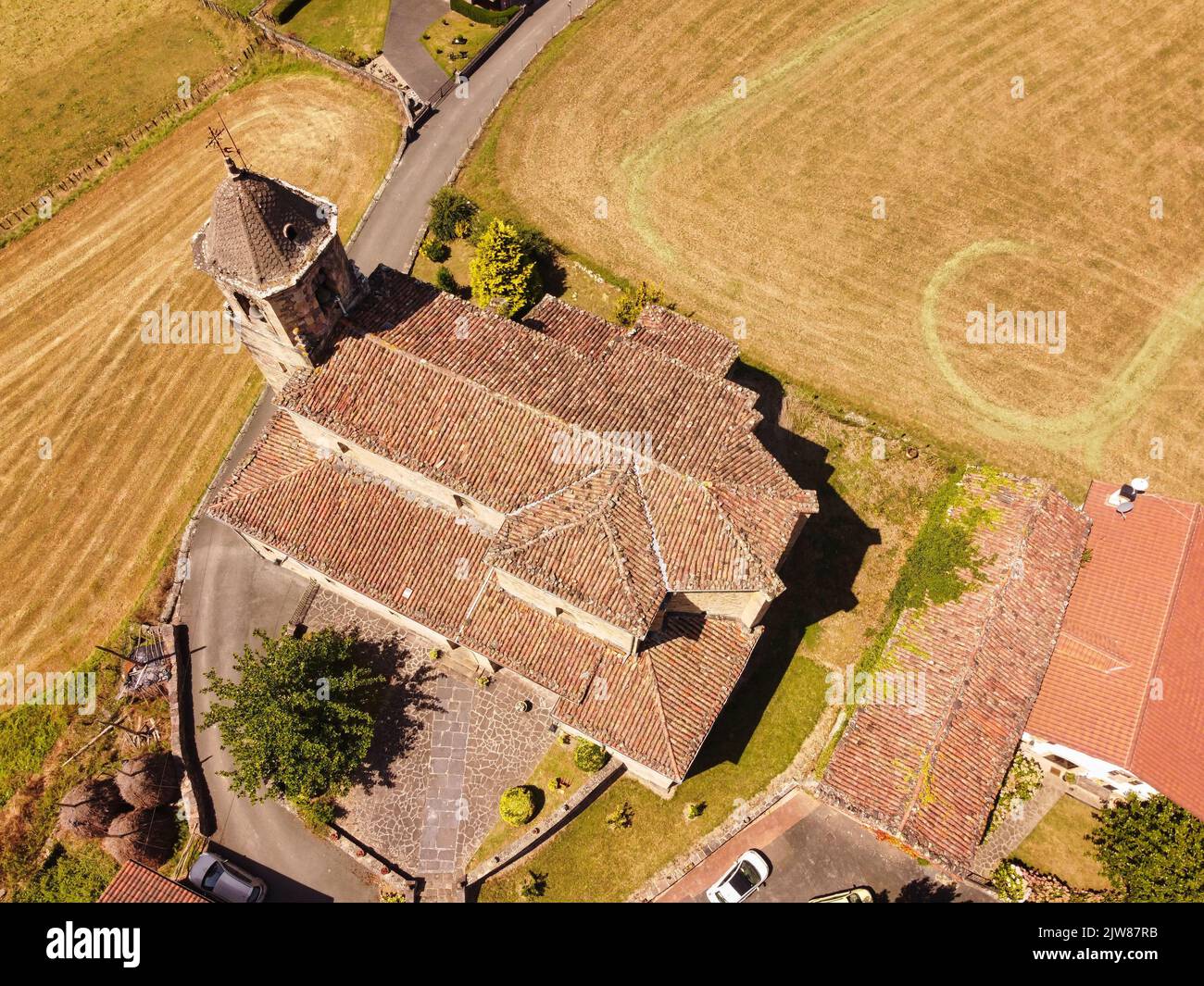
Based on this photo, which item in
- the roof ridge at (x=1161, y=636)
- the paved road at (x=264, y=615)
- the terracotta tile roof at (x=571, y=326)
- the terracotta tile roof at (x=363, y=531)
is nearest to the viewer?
the roof ridge at (x=1161, y=636)

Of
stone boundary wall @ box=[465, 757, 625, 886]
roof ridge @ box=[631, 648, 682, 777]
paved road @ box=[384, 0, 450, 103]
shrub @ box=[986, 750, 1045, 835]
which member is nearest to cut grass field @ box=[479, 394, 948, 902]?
stone boundary wall @ box=[465, 757, 625, 886]

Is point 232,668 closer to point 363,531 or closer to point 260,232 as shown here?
point 363,531

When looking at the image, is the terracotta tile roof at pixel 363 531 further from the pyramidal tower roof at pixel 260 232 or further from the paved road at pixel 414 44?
the paved road at pixel 414 44

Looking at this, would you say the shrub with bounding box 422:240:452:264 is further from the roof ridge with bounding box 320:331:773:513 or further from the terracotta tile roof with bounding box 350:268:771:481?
the roof ridge with bounding box 320:331:773:513

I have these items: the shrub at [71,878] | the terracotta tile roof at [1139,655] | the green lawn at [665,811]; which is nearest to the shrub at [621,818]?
the green lawn at [665,811]

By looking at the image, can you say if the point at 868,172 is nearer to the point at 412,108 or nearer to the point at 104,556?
the point at 412,108
